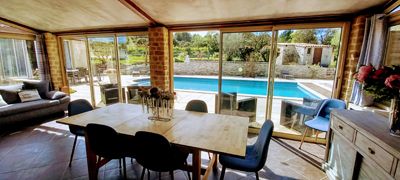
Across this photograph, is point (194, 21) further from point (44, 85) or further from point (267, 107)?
point (44, 85)

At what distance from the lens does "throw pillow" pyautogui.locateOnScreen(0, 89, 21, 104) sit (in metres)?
3.90

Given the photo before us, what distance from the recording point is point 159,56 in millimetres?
3592

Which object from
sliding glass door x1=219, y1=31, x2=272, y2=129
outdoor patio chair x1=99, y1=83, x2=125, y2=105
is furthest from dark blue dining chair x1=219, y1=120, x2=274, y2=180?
outdoor patio chair x1=99, y1=83, x2=125, y2=105

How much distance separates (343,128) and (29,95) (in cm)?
570

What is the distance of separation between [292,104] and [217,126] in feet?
7.06

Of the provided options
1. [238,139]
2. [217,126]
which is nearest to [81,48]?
[217,126]

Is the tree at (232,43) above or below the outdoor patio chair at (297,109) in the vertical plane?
above

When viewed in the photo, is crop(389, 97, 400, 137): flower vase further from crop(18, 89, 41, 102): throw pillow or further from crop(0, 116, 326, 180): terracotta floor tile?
crop(18, 89, 41, 102): throw pillow

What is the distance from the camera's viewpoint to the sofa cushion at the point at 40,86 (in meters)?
4.33

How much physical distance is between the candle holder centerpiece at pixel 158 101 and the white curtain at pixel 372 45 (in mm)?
2403

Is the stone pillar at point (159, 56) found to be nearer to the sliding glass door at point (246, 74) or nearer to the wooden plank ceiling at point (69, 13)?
the wooden plank ceiling at point (69, 13)

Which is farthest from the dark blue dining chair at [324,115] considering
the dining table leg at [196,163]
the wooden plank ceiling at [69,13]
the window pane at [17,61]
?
the window pane at [17,61]

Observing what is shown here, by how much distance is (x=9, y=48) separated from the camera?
4.66m

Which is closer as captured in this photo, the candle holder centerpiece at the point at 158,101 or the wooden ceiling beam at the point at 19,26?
the candle holder centerpiece at the point at 158,101
